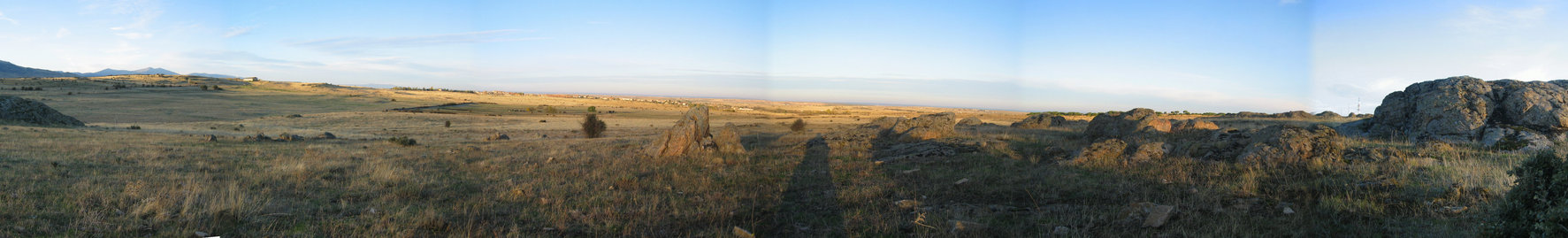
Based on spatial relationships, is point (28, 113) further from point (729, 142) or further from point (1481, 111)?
point (1481, 111)

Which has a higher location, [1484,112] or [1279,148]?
[1484,112]

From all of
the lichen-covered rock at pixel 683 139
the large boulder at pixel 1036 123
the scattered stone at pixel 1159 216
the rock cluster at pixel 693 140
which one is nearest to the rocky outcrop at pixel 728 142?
the rock cluster at pixel 693 140

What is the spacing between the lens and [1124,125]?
23344mm

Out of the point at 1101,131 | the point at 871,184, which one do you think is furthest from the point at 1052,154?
the point at 1101,131

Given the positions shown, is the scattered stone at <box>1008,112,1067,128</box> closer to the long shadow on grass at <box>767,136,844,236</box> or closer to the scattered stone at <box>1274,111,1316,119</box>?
the scattered stone at <box>1274,111,1316,119</box>

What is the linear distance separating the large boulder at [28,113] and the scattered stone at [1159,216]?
151 feet

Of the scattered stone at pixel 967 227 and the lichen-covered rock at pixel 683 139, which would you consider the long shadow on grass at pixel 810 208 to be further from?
the lichen-covered rock at pixel 683 139

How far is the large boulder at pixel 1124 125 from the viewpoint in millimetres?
22500

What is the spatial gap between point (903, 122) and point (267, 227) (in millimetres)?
25973

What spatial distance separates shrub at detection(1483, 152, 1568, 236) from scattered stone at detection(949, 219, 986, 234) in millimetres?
3992

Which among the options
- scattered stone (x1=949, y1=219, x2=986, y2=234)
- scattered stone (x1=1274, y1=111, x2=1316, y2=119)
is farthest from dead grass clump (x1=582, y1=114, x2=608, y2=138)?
scattered stone (x1=1274, y1=111, x2=1316, y2=119)

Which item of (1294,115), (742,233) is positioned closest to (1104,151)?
(742,233)

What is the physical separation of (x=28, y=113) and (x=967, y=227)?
4700 centimetres

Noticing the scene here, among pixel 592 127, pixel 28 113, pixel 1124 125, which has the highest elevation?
pixel 1124 125
